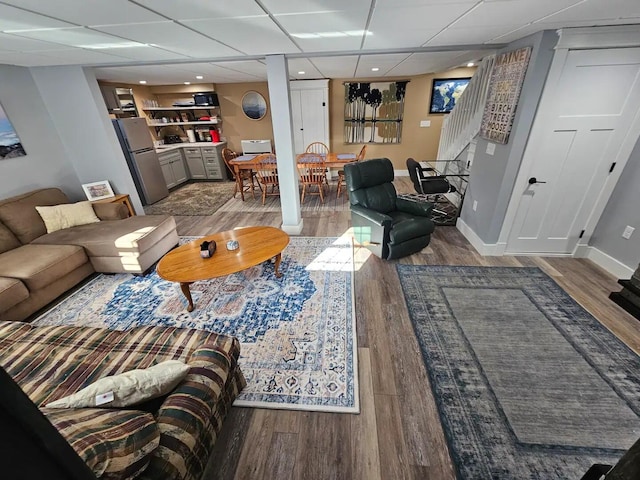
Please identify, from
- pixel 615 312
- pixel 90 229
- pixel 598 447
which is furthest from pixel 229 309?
pixel 615 312

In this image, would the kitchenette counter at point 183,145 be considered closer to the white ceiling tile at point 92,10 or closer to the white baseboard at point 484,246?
the white ceiling tile at point 92,10

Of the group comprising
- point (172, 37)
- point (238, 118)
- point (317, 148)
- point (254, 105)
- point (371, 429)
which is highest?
point (172, 37)

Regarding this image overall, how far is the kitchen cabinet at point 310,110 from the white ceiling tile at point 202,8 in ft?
13.0

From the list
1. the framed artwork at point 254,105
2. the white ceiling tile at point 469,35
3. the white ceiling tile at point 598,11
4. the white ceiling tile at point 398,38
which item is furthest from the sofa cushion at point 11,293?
the framed artwork at point 254,105

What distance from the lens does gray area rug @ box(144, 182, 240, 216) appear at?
15.6 ft

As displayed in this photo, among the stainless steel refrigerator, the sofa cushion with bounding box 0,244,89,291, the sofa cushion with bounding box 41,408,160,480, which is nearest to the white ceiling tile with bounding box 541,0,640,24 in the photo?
the sofa cushion with bounding box 41,408,160,480

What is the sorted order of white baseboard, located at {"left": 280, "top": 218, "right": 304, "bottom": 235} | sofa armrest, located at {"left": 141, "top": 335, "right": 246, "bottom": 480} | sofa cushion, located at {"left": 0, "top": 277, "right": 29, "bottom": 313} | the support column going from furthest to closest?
white baseboard, located at {"left": 280, "top": 218, "right": 304, "bottom": 235} → the support column → sofa cushion, located at {"left": 0, "top": 277, "right": 29, "bottom": 313} → sofa armrest, located at {"left": 141, "top": 335, "right": 246, "bottom": 480}

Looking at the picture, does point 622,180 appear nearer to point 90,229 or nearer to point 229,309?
point 229,309

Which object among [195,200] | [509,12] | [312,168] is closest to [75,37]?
[509,12]

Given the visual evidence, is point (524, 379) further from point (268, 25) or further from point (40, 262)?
point (40, 262)

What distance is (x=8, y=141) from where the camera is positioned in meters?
2.96

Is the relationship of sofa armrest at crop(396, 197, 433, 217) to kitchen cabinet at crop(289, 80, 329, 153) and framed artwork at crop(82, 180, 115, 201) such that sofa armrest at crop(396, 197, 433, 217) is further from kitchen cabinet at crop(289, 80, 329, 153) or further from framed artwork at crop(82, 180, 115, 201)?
framed artwork at crop(82, 180, 115, 201)

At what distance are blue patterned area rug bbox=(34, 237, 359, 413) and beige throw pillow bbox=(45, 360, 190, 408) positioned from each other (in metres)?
0.64

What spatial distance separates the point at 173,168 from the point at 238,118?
1.94 m
